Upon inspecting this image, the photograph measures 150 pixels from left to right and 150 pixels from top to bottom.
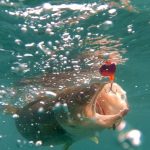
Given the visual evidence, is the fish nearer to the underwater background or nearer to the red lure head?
the red lure head

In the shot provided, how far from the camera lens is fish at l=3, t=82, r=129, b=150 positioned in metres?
5.38

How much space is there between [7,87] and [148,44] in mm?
8926

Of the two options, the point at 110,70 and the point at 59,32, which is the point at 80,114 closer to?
the point at 110,70

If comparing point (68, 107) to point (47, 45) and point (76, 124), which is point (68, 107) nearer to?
point (76, 124)

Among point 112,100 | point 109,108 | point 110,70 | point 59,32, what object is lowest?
point 109,108

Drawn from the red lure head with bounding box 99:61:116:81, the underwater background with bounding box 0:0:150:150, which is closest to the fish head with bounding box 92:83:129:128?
the red lure head with bounding box 99:61:116:81

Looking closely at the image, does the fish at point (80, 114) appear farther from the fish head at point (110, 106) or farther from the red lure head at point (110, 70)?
the red lure head at point (110, 70)

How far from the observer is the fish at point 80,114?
5.38 metres

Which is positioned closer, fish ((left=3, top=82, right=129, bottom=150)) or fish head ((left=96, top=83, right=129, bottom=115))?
fish ((left=3, top=82, right=129, bottom=150))

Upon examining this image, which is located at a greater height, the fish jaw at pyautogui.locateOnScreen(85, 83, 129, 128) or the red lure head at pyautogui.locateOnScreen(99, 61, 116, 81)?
the red lure head at pyautogui.locateOnScreen(99, 61, 116, 81)

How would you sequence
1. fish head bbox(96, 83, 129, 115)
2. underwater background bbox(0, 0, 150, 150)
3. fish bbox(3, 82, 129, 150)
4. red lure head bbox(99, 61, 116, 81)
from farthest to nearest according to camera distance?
underwater background bbox(0, 0, 150, 150)
fish head bbox(96, 83, 129, 115)
fish bbox(3, 82, 129, 150)
red lure head bbox(99, 61, 116, 81)

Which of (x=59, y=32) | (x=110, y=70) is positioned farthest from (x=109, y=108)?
(x=59, y=32)

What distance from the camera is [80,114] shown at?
218 inches

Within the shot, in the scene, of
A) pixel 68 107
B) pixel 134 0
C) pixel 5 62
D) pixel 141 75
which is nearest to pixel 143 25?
pixel 134 0
